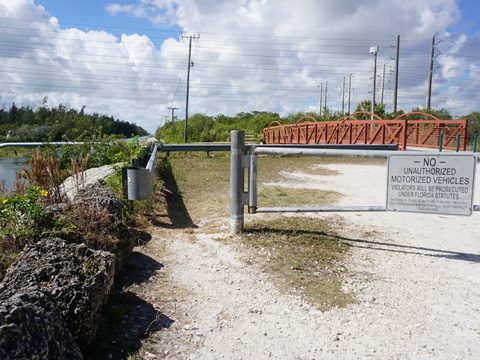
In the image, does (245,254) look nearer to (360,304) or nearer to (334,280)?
(334,280)

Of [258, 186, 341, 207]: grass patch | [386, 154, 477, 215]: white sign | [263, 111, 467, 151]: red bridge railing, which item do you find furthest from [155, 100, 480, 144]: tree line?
[386, 154, 477, 215]: white sign

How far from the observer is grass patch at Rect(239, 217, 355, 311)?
327 cm

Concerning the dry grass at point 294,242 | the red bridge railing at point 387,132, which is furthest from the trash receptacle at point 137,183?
the red bridge railing at point 387,132

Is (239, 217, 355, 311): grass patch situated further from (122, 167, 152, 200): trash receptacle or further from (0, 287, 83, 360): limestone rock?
(0, 287, 83, 360): limestone rock

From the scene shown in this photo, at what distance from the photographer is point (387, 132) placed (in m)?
22.8

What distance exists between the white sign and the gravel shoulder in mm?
519

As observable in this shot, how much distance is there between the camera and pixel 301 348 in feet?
8.18

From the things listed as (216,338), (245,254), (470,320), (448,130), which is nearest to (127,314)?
A: (216,338)

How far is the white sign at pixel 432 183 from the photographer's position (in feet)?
13.2

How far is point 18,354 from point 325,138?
948 inches

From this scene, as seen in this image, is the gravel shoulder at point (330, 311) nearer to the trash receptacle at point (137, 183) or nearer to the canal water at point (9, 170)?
the trash receptacle at point (137, 183)

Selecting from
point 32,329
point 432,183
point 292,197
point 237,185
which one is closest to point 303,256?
point 237,185

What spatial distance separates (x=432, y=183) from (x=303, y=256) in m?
1.54

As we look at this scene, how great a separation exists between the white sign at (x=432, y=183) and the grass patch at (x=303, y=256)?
82 centimetres
